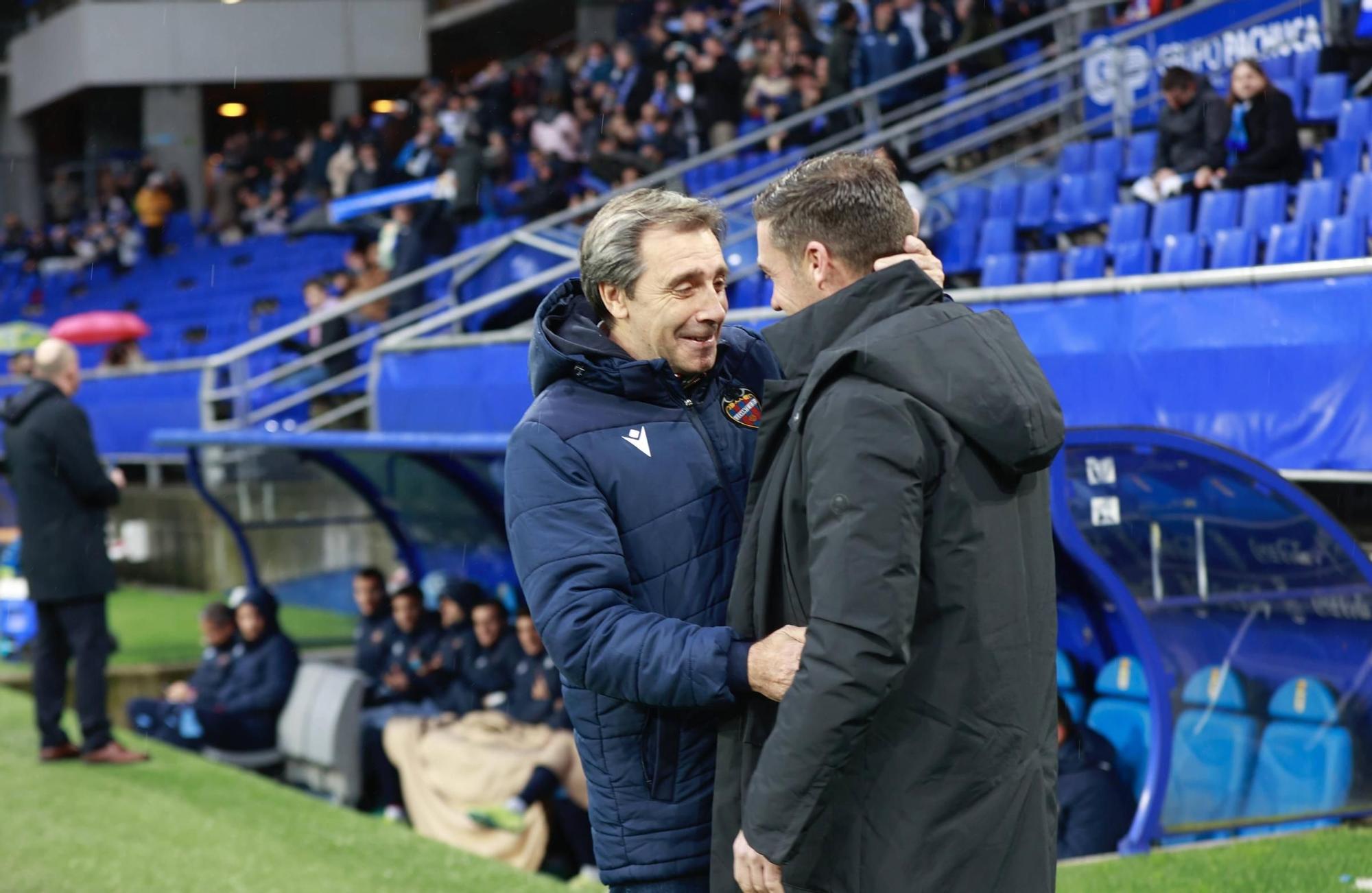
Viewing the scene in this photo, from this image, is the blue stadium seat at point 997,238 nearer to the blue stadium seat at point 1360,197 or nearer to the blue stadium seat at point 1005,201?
the blue stadium seat at point 1005,201

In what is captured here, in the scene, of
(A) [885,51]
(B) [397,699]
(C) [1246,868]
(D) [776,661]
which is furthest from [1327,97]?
(D) [776,661]

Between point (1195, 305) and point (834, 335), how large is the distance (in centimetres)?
397

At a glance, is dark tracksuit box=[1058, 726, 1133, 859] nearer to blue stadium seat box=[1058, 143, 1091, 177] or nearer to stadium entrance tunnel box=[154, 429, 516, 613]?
stadium entrance tunnel box=[154, 429, 516, 613]

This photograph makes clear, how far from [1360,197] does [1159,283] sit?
1570mm

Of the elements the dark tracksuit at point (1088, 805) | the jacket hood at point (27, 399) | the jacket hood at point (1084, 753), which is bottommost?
the dark tracksuit at point (1088, 805)

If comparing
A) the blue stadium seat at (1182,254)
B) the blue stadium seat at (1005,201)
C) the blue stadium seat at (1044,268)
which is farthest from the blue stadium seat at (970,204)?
the blue stadium seat at (1182,254)

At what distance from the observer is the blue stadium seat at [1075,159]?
976 cm

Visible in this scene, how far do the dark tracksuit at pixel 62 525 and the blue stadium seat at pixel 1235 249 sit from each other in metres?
5.21

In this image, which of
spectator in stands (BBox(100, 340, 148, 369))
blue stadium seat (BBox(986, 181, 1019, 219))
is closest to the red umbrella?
spectator in stands (BBox(100, 340, 148, 369))

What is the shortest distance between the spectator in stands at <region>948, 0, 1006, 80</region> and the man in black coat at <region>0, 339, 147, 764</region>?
7435mm

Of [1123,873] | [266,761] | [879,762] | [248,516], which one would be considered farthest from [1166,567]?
[248,516]

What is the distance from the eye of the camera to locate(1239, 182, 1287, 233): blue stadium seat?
7527 millimetres

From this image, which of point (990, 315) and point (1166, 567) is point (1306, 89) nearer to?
point (1166, 567)

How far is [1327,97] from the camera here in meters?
8.66
